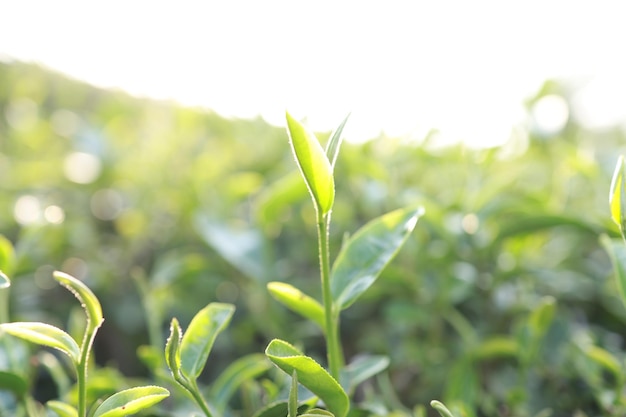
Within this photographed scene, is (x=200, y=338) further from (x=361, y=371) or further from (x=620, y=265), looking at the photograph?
(x=620, y=265)

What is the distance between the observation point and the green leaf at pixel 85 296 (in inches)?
16.9

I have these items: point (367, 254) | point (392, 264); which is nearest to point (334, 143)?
point (367, 254)

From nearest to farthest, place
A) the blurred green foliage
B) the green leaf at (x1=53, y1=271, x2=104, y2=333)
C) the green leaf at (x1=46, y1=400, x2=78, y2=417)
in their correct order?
the green leaf at (x1=53, y1=271, x2=104, y2=333) → the green leaf at (x1=46, y1=400, x2=78, y2=417) → the blurred green foliage

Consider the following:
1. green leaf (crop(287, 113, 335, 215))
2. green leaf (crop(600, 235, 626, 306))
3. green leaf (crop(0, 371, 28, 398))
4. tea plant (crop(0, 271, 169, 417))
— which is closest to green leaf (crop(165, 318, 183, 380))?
tea plant (crop(0, 271, 169, 417))

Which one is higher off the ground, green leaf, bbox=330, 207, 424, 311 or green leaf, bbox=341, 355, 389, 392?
green leaf, bbox=330, 207, 424, 311

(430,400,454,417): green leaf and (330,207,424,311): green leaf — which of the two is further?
(330,207,424,311): green leaf

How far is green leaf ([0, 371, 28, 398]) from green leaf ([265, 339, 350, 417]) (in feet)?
0.98

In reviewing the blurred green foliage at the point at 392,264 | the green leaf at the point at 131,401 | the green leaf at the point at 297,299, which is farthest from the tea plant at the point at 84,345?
the blurred green foliage at the point at 392,264

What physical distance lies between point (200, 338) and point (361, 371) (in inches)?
6.8

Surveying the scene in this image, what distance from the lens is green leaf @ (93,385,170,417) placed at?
1.55 ft

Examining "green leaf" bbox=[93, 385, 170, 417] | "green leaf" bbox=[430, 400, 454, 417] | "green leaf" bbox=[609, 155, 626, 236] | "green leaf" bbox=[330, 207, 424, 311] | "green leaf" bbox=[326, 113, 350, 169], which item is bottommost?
"green leaf" bbox=[93, 385, 170, 417]

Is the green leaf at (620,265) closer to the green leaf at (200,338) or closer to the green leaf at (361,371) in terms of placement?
the green leaf at (361,371)

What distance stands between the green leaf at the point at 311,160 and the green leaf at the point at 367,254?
0.34ft

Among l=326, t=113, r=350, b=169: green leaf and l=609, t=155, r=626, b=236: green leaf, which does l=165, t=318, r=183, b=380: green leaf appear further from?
l=609, t=155, r=626, b=236: green leaf
